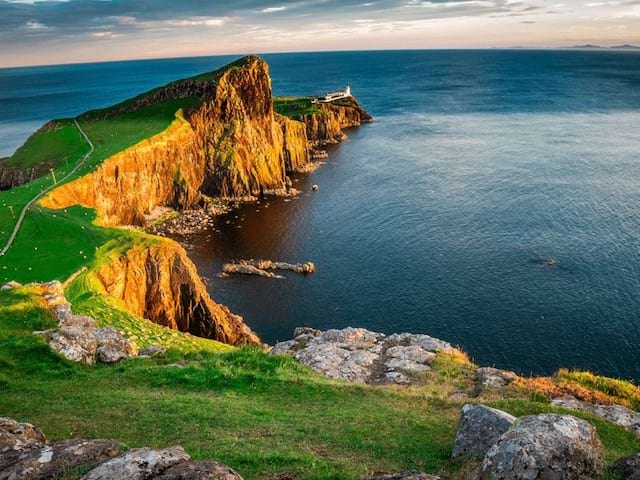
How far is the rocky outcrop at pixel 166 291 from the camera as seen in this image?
46500mm

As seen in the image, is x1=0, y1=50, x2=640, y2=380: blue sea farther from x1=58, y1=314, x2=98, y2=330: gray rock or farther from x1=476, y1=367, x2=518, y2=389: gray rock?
x1=58, y1=314, x2=98, y2=330: gray rock

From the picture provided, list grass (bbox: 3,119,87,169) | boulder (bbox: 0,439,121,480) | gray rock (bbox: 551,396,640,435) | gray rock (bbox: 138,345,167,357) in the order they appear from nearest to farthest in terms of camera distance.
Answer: boulder (bbox: 0,439,121,480), gray rock (bbox: 551,396,640,435), gray rock (bbox: 138,345,167,357), grass (bbox: 3,119,87,169)

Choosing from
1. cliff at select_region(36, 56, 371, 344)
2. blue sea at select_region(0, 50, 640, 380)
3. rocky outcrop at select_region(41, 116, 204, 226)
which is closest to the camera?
cliff at select_region(36, 56, 371, 344)

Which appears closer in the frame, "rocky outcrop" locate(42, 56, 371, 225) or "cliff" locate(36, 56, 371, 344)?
"cliff" locate(36, 56, 371, 344)

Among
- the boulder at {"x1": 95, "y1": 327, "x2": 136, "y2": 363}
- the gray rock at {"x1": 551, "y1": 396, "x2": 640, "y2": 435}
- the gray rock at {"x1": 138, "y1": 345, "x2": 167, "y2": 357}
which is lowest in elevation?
the gray rock at {"x1": 551, "y1": 396, "x2": 640, "y2": 435}

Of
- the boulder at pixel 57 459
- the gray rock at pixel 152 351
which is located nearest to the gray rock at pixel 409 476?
the boulder at pixel 57 459

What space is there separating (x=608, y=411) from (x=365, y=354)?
17.1 m

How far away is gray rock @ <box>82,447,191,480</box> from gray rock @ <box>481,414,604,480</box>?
8862mm

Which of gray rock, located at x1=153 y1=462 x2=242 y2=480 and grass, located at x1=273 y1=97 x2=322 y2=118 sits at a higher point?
grass, located at x1=273 y1=97 x2=322 y2=118

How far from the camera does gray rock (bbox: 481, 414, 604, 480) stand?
14.3 meters

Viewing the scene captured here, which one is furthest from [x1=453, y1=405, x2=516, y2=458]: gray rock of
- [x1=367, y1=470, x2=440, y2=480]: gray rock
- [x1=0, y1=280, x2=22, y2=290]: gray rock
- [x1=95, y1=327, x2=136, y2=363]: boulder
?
[x1=0, y1=280, x2=22, y2=290]: gray rock

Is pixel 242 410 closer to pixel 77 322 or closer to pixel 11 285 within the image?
pixel 77 322

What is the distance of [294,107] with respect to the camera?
17775 cm

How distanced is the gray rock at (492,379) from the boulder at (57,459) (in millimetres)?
24562
